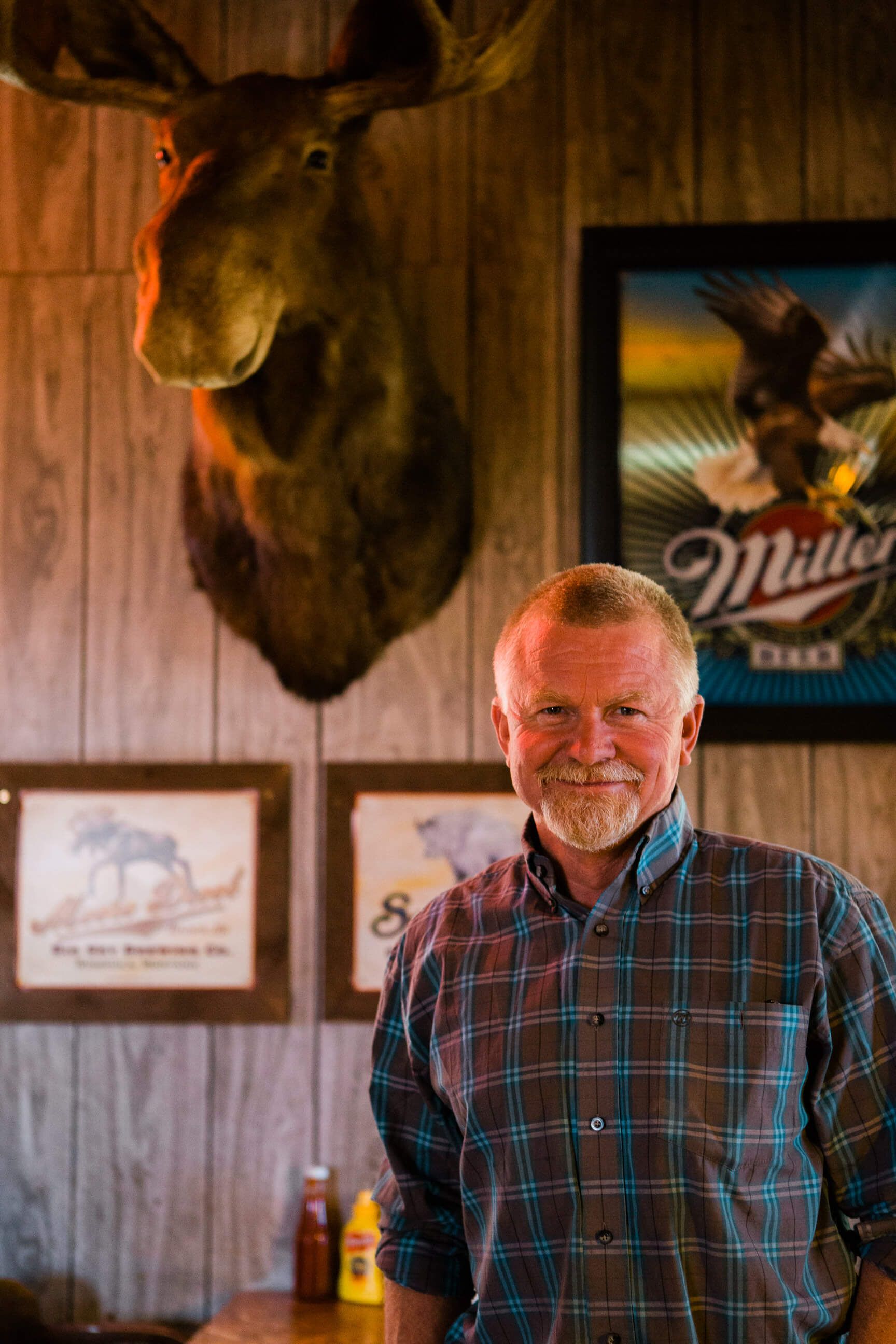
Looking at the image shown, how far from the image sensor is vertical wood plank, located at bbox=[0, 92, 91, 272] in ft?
8.24

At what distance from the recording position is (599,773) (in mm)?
1225

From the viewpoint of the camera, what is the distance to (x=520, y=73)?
2332 millimetres

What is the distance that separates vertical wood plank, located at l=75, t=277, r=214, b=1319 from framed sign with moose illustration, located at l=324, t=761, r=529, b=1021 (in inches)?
11.7

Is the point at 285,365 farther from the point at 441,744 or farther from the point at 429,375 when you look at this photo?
the point at 441,744

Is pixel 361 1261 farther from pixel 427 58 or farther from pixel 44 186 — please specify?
pixel 44 186

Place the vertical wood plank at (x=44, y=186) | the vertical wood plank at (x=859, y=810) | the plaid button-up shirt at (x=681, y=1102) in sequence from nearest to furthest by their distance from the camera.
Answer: the plaid button-up shirt at (x=681, y=1102) → the vertical wood plank at (x=859, y=810) → the vertical wood plank at (x=44, y=186)

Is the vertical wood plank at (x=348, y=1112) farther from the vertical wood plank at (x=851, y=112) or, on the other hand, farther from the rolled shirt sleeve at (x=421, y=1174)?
the vertical wood plank at (x=851, y=112)

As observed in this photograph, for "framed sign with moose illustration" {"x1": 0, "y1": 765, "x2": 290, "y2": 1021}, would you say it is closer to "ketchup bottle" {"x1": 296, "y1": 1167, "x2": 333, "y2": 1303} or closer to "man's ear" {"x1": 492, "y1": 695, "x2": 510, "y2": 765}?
"ketchup bottle" {"x1": 296, "y1": 1167, "x2": 333, "y2": 1303}

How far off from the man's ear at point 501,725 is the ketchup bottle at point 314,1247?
50.6 inches

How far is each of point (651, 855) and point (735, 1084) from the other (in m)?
0.23

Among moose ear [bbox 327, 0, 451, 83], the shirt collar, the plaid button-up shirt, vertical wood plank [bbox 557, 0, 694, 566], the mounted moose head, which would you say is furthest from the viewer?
vertical wood plank [bbox 557, 0, 694, 566]

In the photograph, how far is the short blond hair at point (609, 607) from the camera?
4.12 feet

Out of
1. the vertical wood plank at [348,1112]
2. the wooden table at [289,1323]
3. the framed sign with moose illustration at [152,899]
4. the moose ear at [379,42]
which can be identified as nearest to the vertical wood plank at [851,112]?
the moose ear at [379,42]

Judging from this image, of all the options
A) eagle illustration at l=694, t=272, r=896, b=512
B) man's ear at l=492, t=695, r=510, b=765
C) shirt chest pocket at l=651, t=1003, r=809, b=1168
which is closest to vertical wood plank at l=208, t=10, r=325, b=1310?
eagle illustration at l=694, t=272, r=896, b=512
